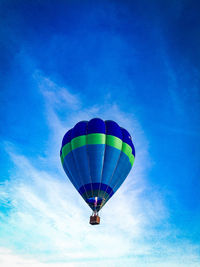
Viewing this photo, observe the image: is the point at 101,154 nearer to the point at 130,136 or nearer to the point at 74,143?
the point at 74,143

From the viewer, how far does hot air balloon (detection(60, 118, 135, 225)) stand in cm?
1742

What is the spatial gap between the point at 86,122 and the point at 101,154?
12.8ft

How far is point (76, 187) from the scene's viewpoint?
1867cm

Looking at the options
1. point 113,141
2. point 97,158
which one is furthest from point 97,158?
point 113,141

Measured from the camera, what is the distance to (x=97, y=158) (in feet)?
59.0

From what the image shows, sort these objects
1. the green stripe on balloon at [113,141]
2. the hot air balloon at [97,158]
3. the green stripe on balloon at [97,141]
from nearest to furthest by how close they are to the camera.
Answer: the hot air balloon at [97,158], the green stripe on balloon at [97,141], the green stripe on balloon at [113,141]

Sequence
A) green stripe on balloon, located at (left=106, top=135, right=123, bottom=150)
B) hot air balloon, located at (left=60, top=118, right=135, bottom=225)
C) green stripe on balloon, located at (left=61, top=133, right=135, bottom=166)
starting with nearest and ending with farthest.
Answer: hot air balloon, located at (left=60, top=118, right=135, bottom=225) → green stripe on balloon, located at (left=61, top=133, right=135, bottom=166) → green stripe on balloon, located at (left=106, top=135, right=123, bottom=150)

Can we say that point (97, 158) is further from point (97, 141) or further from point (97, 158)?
point (97, 141)

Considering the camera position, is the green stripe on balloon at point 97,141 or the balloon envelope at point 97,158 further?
the green stripe on balloon at point 97,141

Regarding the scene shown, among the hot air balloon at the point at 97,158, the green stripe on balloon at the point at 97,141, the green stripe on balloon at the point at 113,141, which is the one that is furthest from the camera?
the green stripe on balloon at the point at 113,141

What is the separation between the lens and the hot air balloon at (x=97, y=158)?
686 inches

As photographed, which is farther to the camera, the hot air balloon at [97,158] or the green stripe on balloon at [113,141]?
the green stripe on balloon at [113,141]

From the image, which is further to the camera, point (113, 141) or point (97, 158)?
point (113, 141)

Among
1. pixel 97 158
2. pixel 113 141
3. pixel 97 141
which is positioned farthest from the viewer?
pixel 113 141
